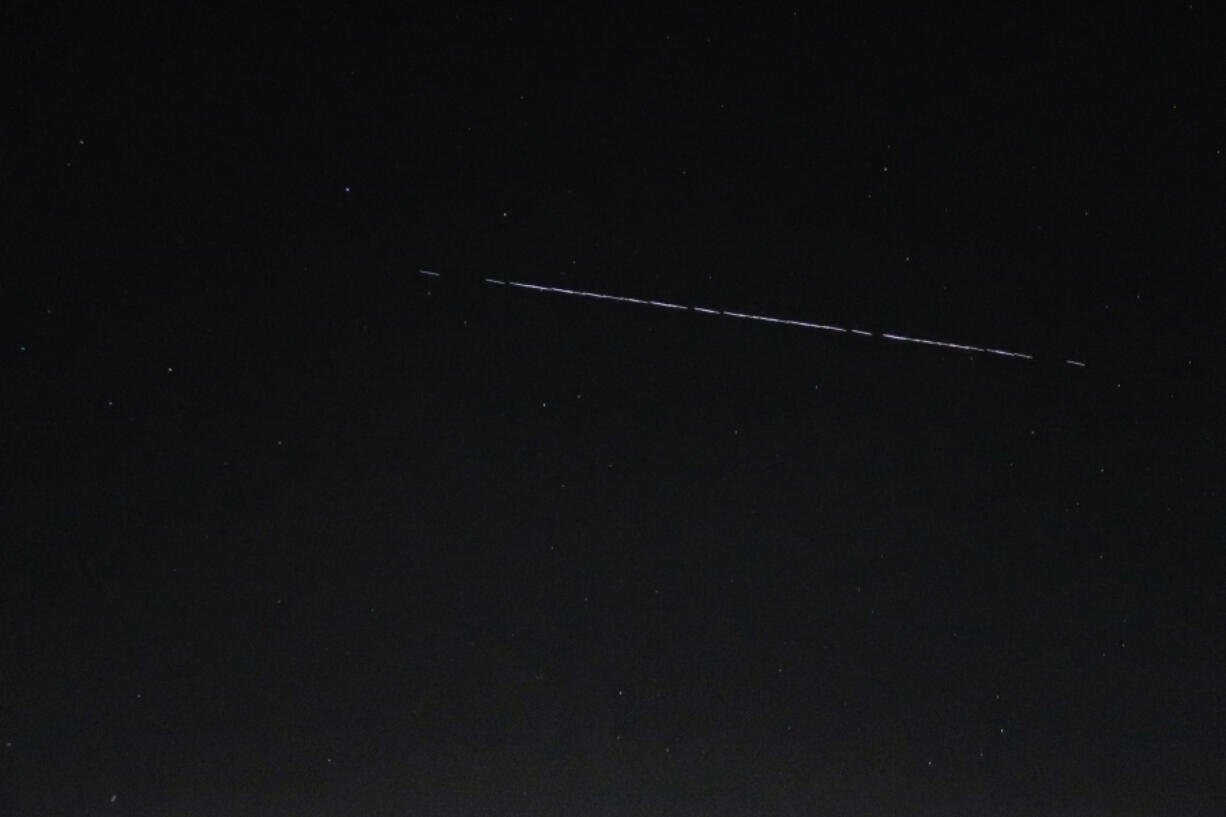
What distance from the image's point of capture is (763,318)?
1377 mm

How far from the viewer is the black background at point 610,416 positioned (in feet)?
3.44

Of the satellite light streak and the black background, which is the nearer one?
the black background

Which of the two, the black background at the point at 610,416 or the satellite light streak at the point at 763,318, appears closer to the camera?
the black background at the point at 610,416

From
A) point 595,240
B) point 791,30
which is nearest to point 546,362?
point 595,240

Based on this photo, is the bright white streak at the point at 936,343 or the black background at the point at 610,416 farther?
the bright white streak at the point at 936,343

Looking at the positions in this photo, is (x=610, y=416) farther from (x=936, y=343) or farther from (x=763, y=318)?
(x=936, y=343)

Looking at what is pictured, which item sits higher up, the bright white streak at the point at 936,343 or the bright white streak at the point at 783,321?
the bright white streak at the point at 783,321

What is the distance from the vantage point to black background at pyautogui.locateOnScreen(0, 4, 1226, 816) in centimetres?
105

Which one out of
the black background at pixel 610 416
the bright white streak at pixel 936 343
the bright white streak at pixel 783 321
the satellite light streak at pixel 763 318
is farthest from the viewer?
the bright white streak at pixel 936 343

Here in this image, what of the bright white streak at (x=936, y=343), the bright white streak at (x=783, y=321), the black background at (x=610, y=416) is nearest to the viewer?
the black background at (x=610, y=416)

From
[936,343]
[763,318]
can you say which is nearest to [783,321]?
[763,318]

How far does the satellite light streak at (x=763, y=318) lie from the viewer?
1244 millimetres

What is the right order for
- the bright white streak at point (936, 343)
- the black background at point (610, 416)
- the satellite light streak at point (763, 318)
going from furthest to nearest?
1. the bright white streak at point (936, 343)
2. the satellite light streak at point (763, 318)
3. the black background at point (610, 416)

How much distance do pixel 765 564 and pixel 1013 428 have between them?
0.34m
